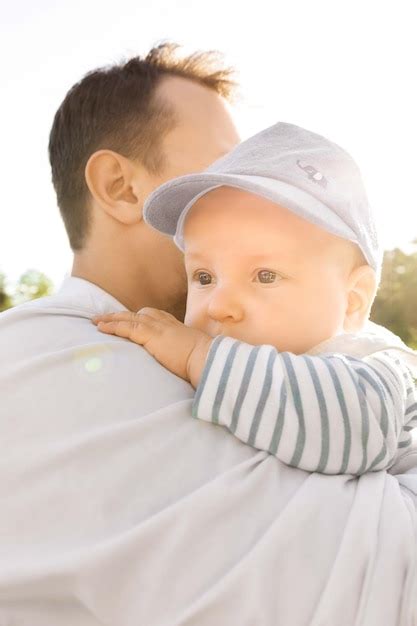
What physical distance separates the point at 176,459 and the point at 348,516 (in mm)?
406

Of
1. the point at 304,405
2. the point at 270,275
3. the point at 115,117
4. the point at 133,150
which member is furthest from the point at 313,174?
the point at 115,117

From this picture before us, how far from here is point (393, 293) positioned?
42906 mm

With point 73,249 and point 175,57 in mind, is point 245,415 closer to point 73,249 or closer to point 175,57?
point 73,249

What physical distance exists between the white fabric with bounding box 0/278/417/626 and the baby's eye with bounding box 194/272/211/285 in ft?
1.74

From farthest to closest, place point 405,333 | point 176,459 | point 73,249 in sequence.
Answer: point 405,333 < point 73,249 < point 176,459

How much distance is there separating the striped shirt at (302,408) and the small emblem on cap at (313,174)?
1.98 ft

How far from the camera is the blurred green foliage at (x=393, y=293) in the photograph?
39438 millimetres

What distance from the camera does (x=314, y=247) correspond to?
218 cm

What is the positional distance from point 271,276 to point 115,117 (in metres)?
1.58

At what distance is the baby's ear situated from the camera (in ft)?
7.51

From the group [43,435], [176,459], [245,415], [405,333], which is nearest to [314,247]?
[245,415]

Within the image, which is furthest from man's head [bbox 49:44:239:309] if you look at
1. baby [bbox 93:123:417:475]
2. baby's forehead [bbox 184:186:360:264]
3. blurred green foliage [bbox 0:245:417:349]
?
blurred green foliage [bbox 0:245:417:349]

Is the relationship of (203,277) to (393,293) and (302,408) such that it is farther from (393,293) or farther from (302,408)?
(393,293)

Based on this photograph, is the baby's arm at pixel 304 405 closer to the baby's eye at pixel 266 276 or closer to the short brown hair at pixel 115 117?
the baby's eye at pixel 266 276
